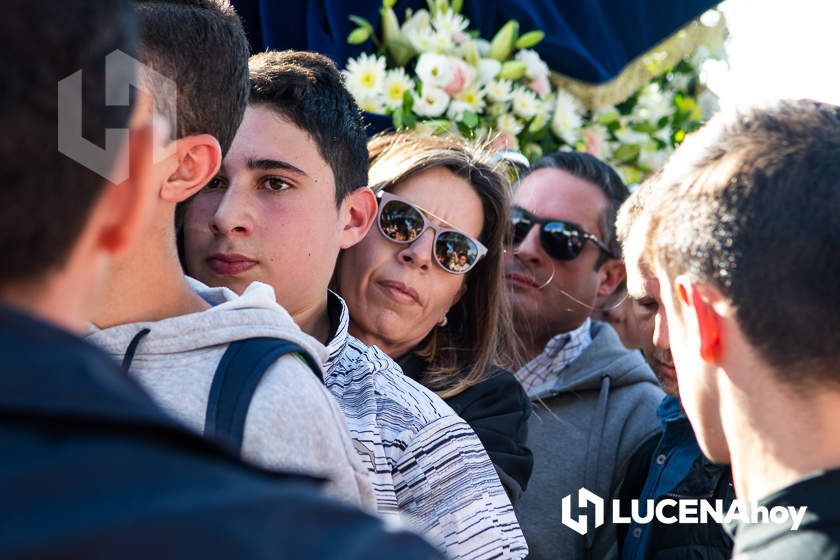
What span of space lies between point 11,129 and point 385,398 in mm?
1604

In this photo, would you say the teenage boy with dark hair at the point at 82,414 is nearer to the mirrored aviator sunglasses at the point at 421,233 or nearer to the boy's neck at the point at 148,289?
the boy's neck at the point at 148,289

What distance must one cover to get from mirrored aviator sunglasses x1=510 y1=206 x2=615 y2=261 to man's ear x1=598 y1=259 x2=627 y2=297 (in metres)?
0.15

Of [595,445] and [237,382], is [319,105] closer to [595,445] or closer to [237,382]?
[237,382]

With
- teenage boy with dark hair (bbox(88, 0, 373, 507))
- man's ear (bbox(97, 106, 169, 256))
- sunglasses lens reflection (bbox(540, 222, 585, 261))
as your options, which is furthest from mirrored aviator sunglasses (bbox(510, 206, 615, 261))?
man's ear (bbox(97, 106, 169, 256))

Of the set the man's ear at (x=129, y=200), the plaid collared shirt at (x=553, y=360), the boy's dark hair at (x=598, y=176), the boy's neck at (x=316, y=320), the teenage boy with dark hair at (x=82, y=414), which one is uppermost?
the boy's dark hair at (x=598, y=176)

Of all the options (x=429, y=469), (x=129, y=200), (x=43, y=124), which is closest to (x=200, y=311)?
(x=429, y=469)

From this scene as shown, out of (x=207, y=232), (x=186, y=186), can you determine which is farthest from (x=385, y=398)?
(x=186, y=186)

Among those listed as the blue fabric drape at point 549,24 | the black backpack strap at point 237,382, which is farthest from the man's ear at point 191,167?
the blue fabric drape at point 549,24

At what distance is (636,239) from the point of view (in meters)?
2.03

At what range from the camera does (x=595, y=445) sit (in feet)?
11.2

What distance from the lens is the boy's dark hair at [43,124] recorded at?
0.82 metres

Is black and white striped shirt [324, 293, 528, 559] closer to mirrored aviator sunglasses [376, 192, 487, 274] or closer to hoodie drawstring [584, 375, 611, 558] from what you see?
mirrored aviator sunglasses [376, 192, 487, 274]

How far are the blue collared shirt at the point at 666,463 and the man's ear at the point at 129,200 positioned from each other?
2.12 m

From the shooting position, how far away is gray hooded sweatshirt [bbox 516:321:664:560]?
10.7 ft
